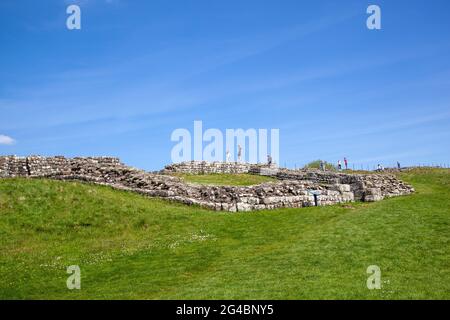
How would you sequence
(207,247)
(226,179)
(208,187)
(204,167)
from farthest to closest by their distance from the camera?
(204,167) → (226,179) → (208,187) → (207,247)

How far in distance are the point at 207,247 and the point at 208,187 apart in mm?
13116

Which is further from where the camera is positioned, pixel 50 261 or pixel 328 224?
pixel 328 224

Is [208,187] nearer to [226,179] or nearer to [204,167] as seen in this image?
[226,179]

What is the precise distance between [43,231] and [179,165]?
33616 mm

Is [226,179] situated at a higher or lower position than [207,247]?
higher

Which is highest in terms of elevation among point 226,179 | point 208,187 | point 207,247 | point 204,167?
point 204,167

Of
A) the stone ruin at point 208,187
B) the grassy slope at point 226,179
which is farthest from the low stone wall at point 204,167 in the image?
the stone ruin at point 208,187

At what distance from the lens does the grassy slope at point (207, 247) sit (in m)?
20.4

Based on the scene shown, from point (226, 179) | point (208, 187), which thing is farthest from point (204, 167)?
point (208, 187)

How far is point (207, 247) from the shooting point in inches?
1116

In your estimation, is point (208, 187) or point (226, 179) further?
point (226, 179)
